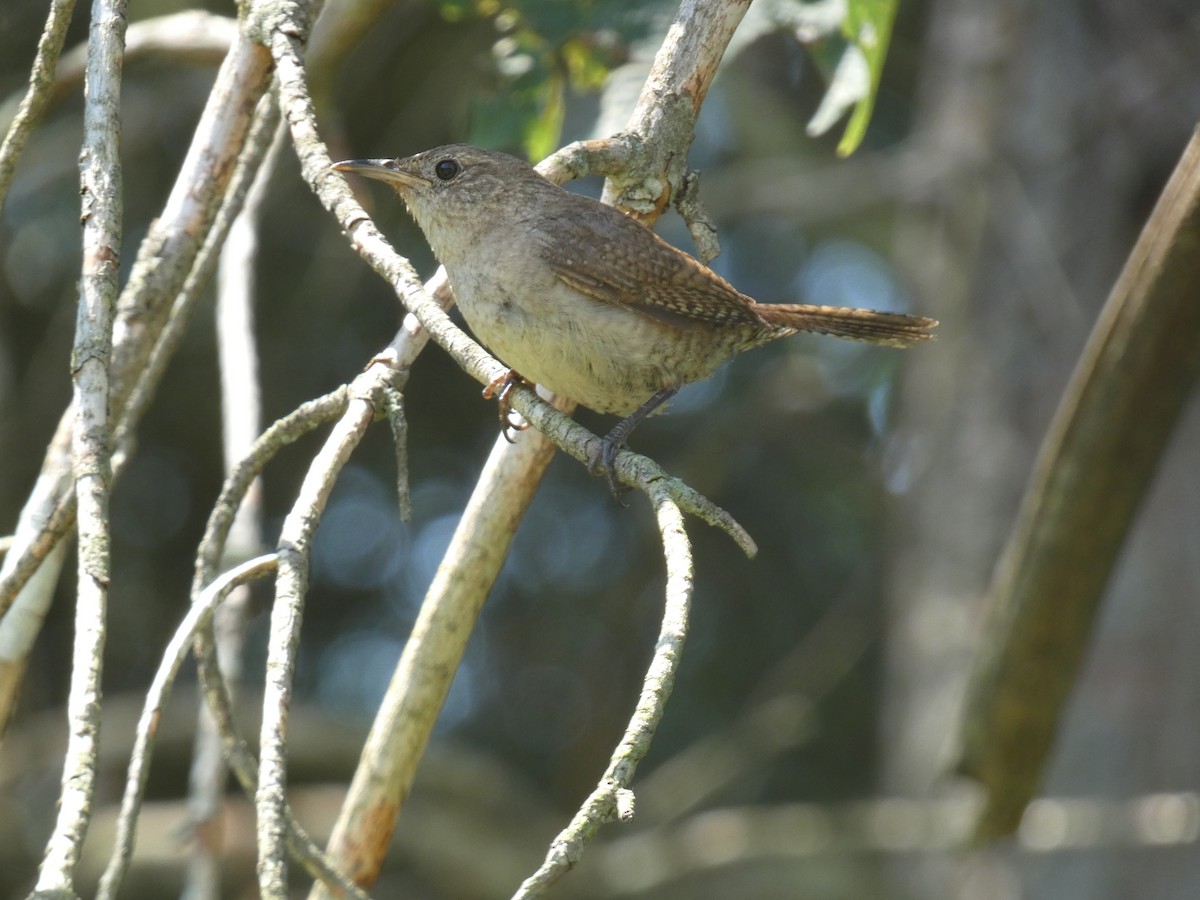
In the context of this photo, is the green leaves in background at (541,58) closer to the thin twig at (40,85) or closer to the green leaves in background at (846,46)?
the green leaves in background at (846,46)

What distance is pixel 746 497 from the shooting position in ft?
23.3

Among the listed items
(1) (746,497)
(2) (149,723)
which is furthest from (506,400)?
(1) (746,497)

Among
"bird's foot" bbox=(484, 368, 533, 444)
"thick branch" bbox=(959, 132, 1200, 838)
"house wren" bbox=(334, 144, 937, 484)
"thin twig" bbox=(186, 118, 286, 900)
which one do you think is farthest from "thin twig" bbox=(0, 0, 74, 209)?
"thick branch" bbox=(959, 132, 1200, 838)

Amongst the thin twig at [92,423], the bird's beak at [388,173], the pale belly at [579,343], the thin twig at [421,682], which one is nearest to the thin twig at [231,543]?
the bird's beak at [388,173]

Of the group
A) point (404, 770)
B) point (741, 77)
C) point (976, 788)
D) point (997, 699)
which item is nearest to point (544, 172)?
point (404, 770)

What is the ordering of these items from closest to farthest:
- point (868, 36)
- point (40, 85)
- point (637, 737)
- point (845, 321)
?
point (637, 737), point (40, 85), point (868, 36), point (845, 321)

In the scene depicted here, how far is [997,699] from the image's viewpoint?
3.38 meters

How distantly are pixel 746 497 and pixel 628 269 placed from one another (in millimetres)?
4142

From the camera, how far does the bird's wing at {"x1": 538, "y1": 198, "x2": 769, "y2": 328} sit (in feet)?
9.91

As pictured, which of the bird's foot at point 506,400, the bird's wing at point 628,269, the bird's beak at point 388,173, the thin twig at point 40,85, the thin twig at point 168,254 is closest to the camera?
the thin twig at point 40,85

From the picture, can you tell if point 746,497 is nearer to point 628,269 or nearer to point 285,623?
point 628,269

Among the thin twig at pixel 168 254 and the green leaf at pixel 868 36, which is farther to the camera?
the green leaf at pixel 868 36

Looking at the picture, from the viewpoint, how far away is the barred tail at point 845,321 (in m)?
3.45

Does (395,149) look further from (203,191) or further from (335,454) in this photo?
(335,454)
